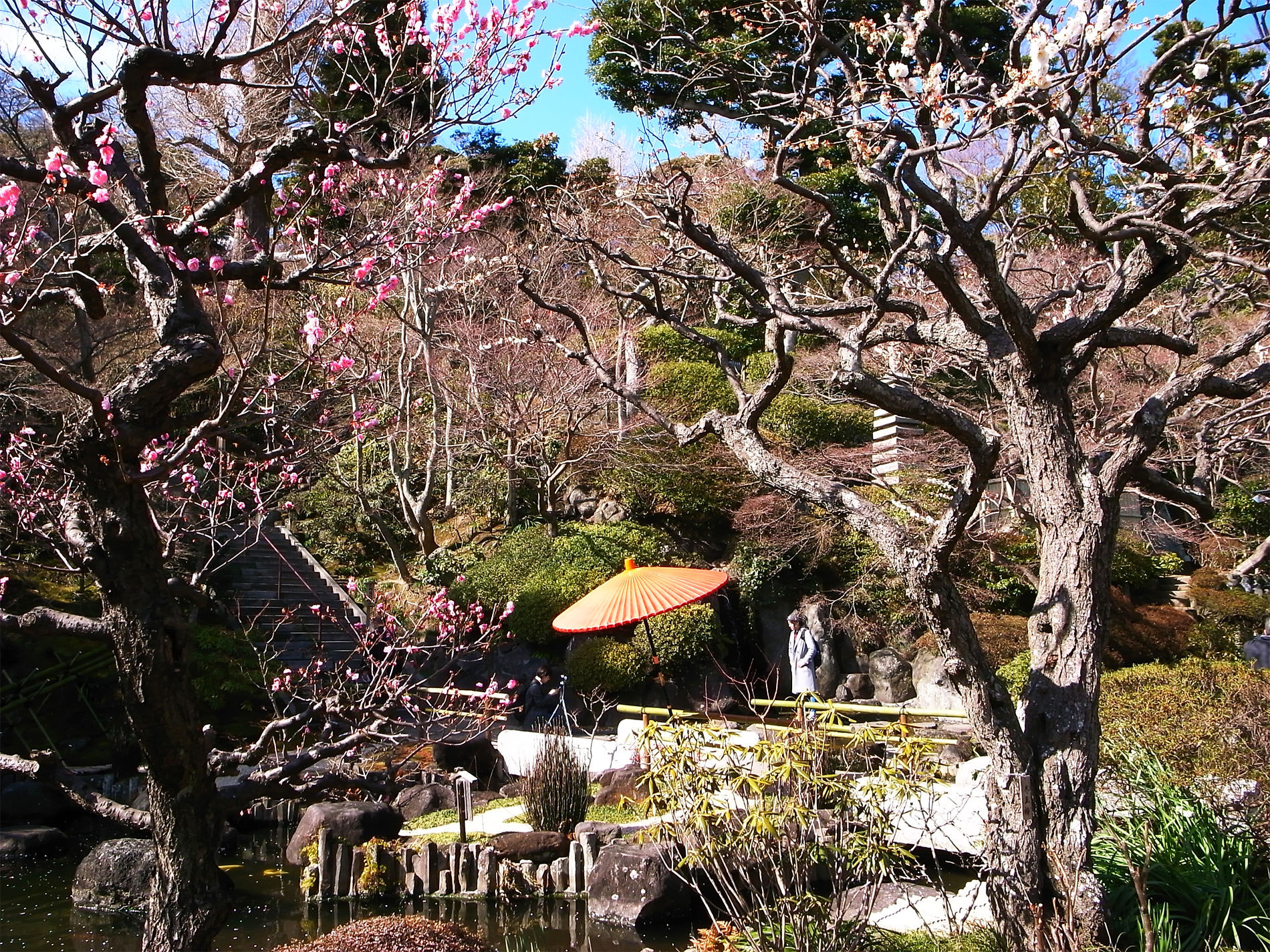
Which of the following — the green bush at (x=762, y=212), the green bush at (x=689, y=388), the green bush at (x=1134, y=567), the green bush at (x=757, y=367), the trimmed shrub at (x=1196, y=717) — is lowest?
the trimmed shrub at (x=1196, y=717)

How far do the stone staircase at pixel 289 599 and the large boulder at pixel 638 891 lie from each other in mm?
8312

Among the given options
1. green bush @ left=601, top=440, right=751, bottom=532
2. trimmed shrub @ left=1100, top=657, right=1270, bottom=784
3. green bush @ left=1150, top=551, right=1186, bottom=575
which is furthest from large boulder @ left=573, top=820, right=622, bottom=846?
green bush @ left=1150, top=551, right=1186, bottom=575

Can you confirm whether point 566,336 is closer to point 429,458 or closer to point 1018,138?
point 429,458

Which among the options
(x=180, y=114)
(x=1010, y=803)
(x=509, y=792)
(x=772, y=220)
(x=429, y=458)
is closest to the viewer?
(x=1010, y=803)

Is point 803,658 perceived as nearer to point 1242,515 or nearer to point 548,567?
point 548,567

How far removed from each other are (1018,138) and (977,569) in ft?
35.0

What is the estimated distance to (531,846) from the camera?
818 cm

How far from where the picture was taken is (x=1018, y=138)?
5.27 m

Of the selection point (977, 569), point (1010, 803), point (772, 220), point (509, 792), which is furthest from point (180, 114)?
point (1010, 803)

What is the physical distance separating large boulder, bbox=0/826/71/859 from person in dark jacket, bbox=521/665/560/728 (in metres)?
5.96

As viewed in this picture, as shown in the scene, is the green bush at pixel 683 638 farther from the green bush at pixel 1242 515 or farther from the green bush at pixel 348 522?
the green bush at pixel 1242 515

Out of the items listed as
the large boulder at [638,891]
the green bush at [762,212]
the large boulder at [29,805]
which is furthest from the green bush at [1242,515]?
the large boulder at [29,805]

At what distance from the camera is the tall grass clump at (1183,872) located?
4824 millimetres

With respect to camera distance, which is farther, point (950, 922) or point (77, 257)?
point (950, 922)
